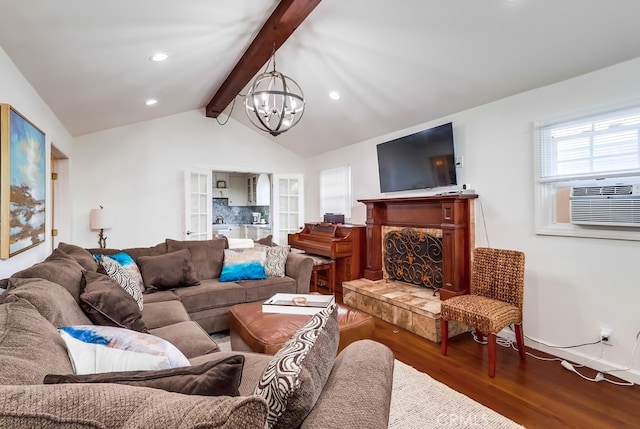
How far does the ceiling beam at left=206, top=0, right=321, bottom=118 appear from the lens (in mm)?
2615

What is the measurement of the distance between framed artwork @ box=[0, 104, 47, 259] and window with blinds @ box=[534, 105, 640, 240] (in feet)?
13.2

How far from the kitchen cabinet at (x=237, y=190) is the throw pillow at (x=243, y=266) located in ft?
18.0

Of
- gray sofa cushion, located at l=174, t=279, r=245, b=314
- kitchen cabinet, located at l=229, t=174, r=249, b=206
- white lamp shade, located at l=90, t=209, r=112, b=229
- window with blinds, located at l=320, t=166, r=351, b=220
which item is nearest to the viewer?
gray sofa cushion, located at l=174, t=279, r=245, b=314

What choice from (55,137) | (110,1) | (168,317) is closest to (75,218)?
(55,137)

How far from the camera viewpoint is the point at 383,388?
104 cm

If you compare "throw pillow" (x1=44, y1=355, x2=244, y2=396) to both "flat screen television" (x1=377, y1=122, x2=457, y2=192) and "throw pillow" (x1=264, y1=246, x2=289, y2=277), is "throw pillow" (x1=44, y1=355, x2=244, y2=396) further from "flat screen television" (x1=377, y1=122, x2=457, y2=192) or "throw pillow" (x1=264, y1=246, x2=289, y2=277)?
"flat screen television" (x1=377, y1=122, x2=457, y2=192)

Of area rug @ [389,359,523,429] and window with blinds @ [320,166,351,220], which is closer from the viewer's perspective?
area rug @ [389,359,523,429]

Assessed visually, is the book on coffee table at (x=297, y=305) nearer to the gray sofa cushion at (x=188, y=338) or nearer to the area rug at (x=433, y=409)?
the gray sofa cushion at (x=188, y=338)

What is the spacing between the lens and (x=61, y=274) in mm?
1825

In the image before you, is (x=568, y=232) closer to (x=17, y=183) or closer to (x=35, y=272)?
(x=35, y=272)

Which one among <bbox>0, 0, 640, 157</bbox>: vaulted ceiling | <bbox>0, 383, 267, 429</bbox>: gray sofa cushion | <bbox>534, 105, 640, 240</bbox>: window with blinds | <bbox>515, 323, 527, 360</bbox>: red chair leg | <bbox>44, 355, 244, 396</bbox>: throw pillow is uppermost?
<bbox>0, 0, 640, 157</bbox>: vaulted ceiling

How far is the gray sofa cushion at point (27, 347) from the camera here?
760mm

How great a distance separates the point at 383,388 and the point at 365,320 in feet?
4.75

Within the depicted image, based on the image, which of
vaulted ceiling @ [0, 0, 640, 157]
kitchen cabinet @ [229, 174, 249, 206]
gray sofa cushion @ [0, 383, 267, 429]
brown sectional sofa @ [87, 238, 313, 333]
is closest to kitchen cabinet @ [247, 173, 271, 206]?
kitchen cabinet @ [229, 174, 249, 206]
